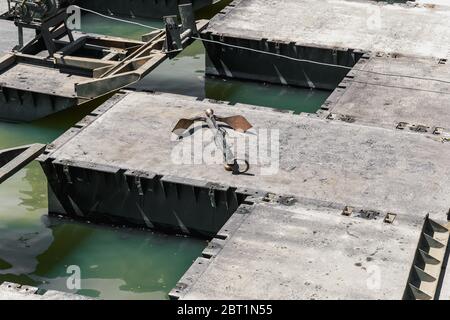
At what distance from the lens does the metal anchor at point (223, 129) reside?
17906 mm

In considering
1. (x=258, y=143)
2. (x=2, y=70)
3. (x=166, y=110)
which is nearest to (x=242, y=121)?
(x=258, y=143)

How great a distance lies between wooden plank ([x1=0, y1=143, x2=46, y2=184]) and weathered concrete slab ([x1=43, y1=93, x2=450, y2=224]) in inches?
25.1

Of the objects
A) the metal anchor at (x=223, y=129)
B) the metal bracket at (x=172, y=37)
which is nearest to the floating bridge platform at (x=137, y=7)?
the metal bracket at (x=172, y=37)

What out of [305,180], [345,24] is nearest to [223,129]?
[305,180]

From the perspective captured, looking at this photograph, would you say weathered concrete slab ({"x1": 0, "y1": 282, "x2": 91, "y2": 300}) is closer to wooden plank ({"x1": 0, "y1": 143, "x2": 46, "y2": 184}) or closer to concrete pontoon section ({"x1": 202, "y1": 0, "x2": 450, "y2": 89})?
wooden plank ({"x1": 0, "y1": 143, "x2": 46, "y2": 184})

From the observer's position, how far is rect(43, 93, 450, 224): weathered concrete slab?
56.7 feet

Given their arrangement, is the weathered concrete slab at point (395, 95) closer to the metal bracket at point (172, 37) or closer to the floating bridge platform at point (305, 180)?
the floating bridge platform at point (305, 180)

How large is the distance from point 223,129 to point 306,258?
4.58 metres

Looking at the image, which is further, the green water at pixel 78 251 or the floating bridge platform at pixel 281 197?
the green water at pixel 78 251

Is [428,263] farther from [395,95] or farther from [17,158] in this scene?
[395,95]

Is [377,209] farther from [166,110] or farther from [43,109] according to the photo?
[43,109]

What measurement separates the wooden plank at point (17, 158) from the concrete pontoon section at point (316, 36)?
8.08 m

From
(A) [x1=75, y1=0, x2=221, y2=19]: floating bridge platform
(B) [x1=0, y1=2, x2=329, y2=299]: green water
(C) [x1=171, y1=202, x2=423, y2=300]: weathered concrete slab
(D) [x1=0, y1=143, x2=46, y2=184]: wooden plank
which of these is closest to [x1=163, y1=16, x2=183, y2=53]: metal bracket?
(B) [x1=0, y1=2, x2=329, y2=299]: green water

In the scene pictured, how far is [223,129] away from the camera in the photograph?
19.2 m
